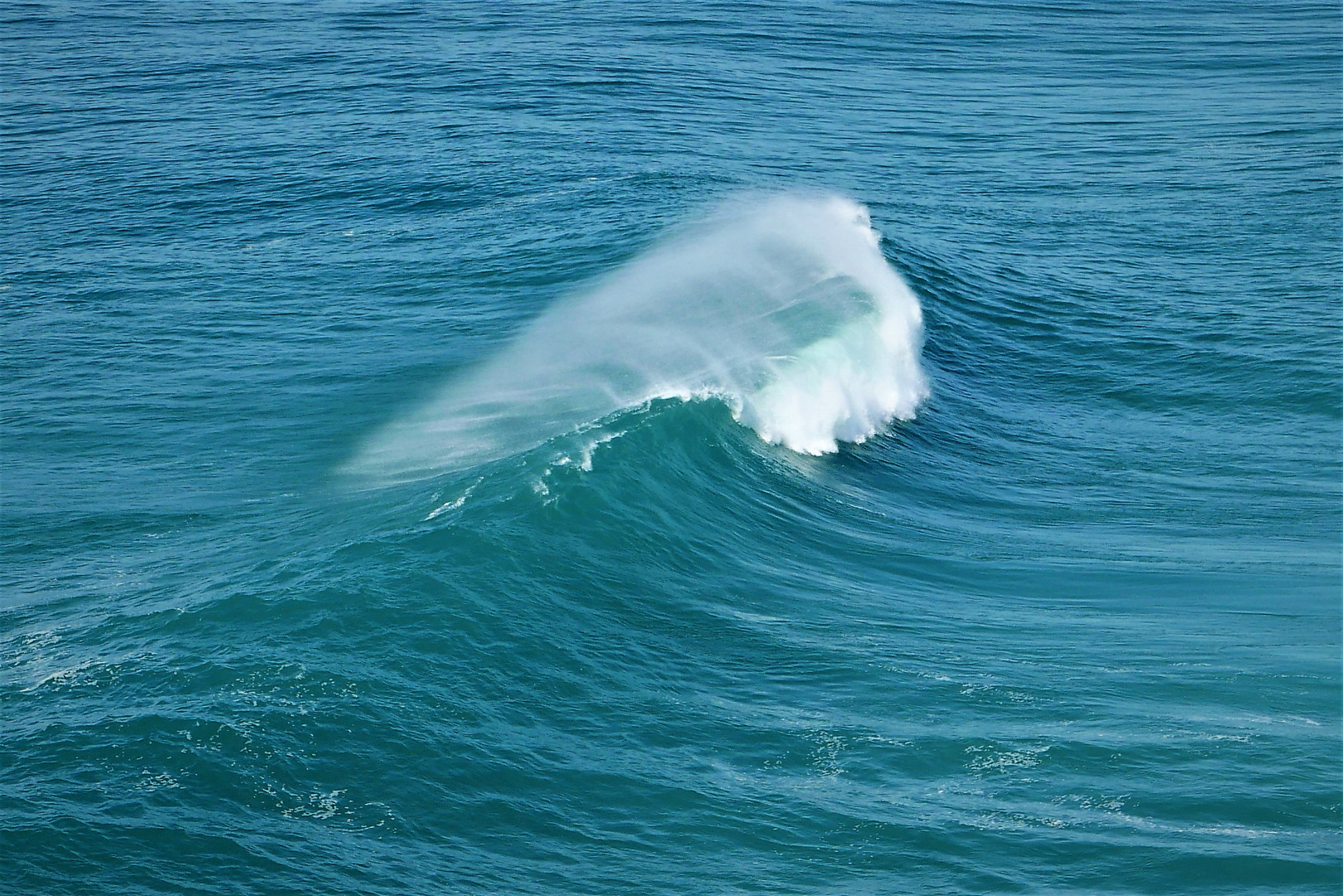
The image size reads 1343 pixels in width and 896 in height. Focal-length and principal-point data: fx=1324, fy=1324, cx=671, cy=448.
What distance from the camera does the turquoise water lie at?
1634cm

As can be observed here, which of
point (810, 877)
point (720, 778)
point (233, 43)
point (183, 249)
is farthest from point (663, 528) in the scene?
point (233, 43)

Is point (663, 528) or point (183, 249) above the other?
point (183, 249)

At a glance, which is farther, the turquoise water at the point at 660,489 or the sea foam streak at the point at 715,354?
the sea foam streak at the point at 715,354

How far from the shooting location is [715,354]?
29.2 meters

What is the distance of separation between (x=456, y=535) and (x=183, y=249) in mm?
21168

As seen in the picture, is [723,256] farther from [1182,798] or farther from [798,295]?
[1182,798]

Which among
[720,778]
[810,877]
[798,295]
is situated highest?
[798,295]

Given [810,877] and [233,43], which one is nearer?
[810,877]

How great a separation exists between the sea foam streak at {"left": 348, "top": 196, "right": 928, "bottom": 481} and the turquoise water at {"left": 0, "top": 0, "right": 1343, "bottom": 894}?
16cm

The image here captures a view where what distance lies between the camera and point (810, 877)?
15602 mm

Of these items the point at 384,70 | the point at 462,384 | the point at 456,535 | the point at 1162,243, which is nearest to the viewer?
the point at 456,535

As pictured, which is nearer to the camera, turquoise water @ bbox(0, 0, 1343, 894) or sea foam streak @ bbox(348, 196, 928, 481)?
turquoise water @ bbox(0, 0, 1343, 894)

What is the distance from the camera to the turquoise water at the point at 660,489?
1634 centimetres

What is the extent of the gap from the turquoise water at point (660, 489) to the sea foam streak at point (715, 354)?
161mm
